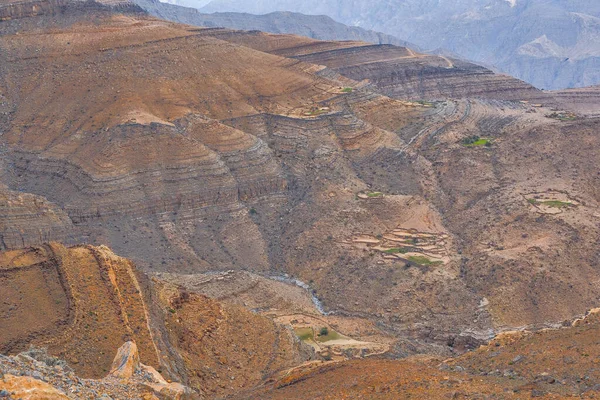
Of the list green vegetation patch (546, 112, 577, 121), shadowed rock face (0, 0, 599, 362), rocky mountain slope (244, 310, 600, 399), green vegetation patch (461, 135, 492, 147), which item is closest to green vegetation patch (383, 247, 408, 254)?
shadowed rock face (0, 0, 599, 362)

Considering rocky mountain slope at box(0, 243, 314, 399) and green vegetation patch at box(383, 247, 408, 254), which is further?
green vegetation patch at box(383, 247, 408, 254)

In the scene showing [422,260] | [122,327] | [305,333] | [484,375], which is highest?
[122,327]

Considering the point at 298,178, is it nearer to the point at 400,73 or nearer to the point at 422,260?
the point at 422,260

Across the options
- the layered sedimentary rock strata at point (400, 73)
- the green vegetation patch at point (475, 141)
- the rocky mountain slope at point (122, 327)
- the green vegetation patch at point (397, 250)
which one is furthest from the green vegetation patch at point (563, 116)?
the rocky mountain slope at point (122, 327)

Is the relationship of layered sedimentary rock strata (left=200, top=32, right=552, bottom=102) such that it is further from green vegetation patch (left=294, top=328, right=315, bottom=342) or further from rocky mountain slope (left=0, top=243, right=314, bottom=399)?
rocky mountain slope (left=0, top=243, right=314, bottom=399)

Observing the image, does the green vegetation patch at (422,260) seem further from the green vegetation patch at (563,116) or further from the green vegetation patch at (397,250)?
the green vegetation patch at (563,116)

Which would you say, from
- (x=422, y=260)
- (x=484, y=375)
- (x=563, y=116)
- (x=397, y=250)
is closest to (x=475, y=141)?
(x=563, y=116)
